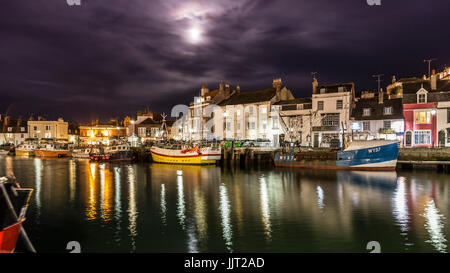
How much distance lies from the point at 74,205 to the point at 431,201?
21520mm

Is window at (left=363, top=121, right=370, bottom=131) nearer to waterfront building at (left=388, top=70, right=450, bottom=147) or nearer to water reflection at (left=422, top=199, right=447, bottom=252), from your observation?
waterfront building at (left=388, top=70, right=450, bottom=147)

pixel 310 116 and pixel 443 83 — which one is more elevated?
pixel 443 83

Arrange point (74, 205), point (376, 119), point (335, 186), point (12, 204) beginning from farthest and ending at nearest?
point (376, 119) < point (335, 186) < point (74, 205) < point (12, 204)

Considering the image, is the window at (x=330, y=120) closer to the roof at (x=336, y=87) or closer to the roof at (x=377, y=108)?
the roof at (x=377, y=108)

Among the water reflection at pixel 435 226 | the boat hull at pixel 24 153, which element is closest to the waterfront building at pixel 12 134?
the boat hull at pixel 24 153

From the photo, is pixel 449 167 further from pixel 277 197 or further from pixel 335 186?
pixel 277 197

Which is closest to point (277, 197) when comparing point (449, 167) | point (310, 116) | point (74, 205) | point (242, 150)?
point (74, 205)

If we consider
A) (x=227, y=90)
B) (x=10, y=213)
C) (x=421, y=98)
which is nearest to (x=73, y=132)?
(x=227, y=90)

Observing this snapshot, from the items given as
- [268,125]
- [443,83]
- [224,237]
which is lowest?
[224,237]

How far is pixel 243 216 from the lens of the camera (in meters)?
17.4

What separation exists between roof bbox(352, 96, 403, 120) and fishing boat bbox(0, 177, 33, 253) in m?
47.8

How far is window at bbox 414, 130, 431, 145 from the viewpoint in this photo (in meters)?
44.8

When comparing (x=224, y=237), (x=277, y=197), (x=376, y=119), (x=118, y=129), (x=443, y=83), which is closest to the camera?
(x=224, y=237)
